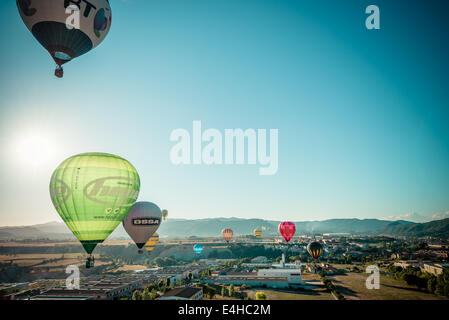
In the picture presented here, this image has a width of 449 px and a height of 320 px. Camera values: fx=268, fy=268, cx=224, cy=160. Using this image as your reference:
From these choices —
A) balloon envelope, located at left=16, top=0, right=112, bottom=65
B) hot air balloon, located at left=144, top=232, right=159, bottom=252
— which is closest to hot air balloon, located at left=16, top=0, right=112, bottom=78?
balloon envelope, located at left=16, top=0, right=112, bottom=65

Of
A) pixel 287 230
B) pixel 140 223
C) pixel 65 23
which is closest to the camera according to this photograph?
pixel 65 23

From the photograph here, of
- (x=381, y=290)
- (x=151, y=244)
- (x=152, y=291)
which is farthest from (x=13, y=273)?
(x=381, y=290)

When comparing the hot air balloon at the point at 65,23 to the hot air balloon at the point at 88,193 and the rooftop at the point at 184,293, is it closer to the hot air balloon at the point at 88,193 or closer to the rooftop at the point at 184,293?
the hot air balloon at the point at 88,193

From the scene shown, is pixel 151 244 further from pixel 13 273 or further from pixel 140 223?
pixel 13 273

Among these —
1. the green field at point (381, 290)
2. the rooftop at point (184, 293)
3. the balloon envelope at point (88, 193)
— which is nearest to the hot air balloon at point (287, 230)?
the green field at point (381, 290)
